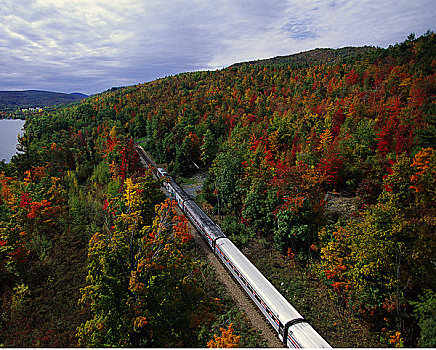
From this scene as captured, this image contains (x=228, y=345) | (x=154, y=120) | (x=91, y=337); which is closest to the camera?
(x=228, y=345)

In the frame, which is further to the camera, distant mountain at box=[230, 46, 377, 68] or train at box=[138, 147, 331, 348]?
distant mountain at box=[230, 46, 377, 68]

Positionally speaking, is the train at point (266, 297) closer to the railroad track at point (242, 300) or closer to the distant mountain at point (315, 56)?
the railroad track at point (242, 300)

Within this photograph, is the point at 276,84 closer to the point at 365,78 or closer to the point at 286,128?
the point at 365,78

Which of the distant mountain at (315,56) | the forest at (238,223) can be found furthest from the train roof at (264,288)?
the distant mountain at (315,56)

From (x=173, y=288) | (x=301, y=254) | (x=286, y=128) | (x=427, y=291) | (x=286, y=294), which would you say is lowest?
(x=286, y=294)

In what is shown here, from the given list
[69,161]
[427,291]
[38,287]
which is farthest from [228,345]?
[69,161]

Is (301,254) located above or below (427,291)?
below

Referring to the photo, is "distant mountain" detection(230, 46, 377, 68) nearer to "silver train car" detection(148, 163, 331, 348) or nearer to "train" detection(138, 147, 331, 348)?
"train" detection(138, 147, 331, 348)

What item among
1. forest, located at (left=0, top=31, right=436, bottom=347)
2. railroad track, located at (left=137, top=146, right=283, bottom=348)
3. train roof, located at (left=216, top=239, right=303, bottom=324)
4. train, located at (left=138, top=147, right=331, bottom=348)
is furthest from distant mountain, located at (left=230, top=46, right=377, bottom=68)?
train roof, located at (left=216, top=239, right=303, bottom=324)
